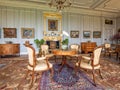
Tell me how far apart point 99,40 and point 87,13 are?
116 inches

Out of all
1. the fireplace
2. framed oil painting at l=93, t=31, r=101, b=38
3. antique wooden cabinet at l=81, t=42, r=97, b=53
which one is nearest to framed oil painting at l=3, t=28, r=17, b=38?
the fireplace

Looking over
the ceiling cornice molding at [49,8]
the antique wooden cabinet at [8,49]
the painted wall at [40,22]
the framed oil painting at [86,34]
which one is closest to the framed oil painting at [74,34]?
the painted wall at [40,22]

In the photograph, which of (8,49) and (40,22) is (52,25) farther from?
(8,49)

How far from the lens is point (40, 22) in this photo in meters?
8.37

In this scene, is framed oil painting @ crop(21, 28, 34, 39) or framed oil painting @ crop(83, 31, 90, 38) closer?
framed oil painting @ crop(21, 28, 34, 39)

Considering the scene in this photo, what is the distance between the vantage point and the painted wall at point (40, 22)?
7.59 meters

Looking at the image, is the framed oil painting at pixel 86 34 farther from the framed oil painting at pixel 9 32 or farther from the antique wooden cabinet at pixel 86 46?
the framed oil painting at pixel 9 32

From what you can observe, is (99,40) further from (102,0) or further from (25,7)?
(25,7)

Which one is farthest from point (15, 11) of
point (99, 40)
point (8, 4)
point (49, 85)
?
A: point (99, 40)

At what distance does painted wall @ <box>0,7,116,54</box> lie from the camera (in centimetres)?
759

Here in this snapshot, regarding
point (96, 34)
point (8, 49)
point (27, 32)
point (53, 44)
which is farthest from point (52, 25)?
point (96, 34)

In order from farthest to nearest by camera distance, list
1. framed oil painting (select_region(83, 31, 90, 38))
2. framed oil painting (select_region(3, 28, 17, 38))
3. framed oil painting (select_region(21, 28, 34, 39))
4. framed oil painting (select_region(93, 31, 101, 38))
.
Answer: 1. framed oil painting (select_region(93, 31, 101, 38))
2. framed oil painting (select_region(83, 31, 90, 38))
3. framed oil painting (select_region(21, 28, 34, 39))
4. framed oil painting (select_region(3, 28, 17, 38))

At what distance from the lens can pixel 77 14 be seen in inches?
366

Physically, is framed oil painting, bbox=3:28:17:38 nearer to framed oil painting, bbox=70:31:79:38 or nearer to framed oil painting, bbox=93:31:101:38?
framed oil painting, bbox=70:31:79:38
